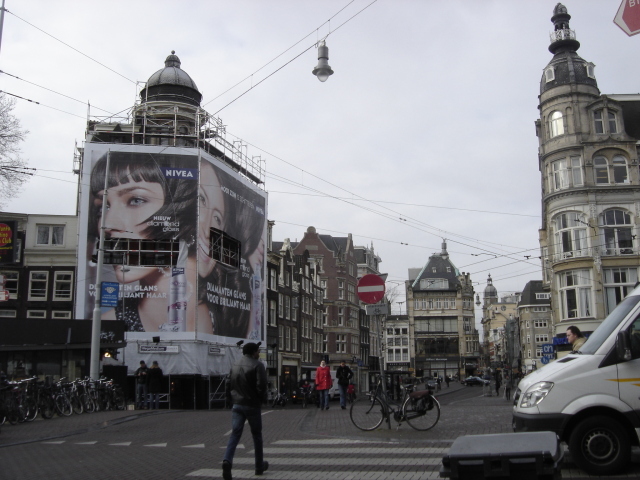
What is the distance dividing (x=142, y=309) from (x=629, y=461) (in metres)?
32.8

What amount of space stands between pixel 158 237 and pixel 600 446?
3341 cm

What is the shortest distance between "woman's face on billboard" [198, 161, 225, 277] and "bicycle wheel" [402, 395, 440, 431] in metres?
27.4

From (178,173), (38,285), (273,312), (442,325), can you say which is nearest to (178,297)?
(178,173)

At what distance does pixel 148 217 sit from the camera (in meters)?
39.2

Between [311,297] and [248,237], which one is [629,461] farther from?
[311,297]

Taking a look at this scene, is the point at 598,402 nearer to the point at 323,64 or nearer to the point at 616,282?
the point at 323,64

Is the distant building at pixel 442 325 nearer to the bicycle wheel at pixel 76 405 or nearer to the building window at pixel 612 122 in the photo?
the building window at pixel 612 122

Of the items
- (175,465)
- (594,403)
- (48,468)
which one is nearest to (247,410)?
(175,465)

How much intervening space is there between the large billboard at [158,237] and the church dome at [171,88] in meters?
8.88

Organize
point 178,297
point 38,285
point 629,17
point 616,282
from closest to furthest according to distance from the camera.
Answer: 1. point 629,17
2. point 616,282
3. point 178,297
4. point 38,285

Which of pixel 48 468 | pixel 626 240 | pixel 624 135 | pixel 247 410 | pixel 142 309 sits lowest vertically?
pixel 48 468

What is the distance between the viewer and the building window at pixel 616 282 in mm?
37719

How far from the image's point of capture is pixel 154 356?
36.7 m

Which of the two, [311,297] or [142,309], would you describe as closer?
[142,309]
